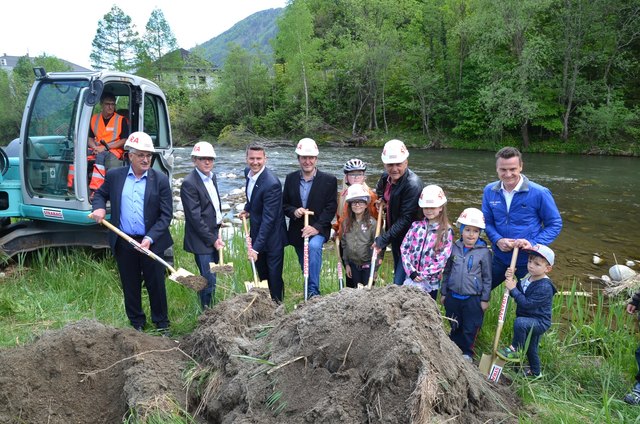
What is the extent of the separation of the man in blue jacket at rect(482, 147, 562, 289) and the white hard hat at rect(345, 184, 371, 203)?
112 cm

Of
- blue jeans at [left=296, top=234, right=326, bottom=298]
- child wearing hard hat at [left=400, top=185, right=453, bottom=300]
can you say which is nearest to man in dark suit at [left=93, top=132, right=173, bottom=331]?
blue jeans at [left=296, top=234, right=326, bottom=298]

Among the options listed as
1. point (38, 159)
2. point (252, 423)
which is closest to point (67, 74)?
point (38, 159)

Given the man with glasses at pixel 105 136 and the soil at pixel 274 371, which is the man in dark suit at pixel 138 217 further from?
the man with glasses at pixel 105 136

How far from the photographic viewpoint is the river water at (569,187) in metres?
8.07

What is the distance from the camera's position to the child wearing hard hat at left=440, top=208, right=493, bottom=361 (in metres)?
Result: 3.65

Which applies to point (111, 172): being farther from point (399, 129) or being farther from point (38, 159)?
point (399, 129)

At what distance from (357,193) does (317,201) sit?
1.75 ft

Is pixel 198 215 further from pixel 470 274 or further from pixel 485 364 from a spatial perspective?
pixel 485 364

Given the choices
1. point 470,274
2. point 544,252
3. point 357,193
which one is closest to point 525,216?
point 544,252

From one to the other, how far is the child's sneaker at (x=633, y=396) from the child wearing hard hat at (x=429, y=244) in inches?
61.4

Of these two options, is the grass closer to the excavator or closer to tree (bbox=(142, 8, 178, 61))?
the excavator

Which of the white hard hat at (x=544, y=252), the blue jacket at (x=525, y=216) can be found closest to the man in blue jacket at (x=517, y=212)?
the blue jacket at (x=525, y=216)

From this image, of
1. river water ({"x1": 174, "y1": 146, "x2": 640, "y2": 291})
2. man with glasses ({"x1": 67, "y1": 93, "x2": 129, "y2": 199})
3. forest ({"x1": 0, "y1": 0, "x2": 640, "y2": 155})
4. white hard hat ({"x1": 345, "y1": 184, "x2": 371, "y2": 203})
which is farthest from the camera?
forest ({"x1": 0, "y1": 0, "x2": 640, "y2": 155})

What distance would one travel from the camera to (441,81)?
33.0 m
